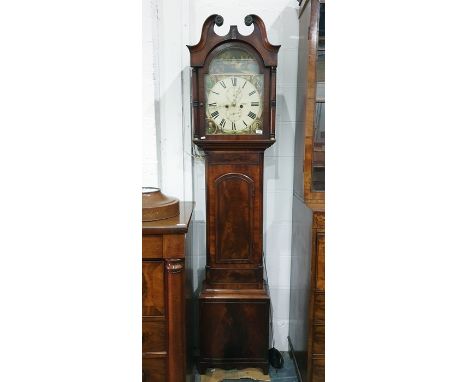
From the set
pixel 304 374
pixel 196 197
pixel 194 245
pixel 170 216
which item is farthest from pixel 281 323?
pixel 170 216

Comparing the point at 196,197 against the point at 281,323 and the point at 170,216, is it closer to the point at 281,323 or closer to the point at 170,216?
the point at 170,216

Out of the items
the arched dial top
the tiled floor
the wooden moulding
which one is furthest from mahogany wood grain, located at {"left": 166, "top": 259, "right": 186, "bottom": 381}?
the arched dial top

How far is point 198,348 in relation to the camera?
1.80 meters

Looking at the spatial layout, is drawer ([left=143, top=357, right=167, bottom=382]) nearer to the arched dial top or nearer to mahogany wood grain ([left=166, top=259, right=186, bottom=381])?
mahogany wood grain ([left=166, top=259, right=186, bottom=381])

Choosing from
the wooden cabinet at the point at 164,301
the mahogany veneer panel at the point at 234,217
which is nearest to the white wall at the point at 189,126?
the mahogany veneer panel at the point at 234,217

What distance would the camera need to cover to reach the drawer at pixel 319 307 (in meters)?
1.45

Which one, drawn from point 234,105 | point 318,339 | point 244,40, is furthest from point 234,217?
point 244,40

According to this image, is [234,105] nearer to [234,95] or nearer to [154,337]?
[234,95]

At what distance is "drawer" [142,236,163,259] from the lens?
118 cm

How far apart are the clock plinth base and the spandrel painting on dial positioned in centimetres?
68

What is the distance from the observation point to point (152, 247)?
1.19 metres

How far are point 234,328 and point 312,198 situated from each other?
0.65 meters
